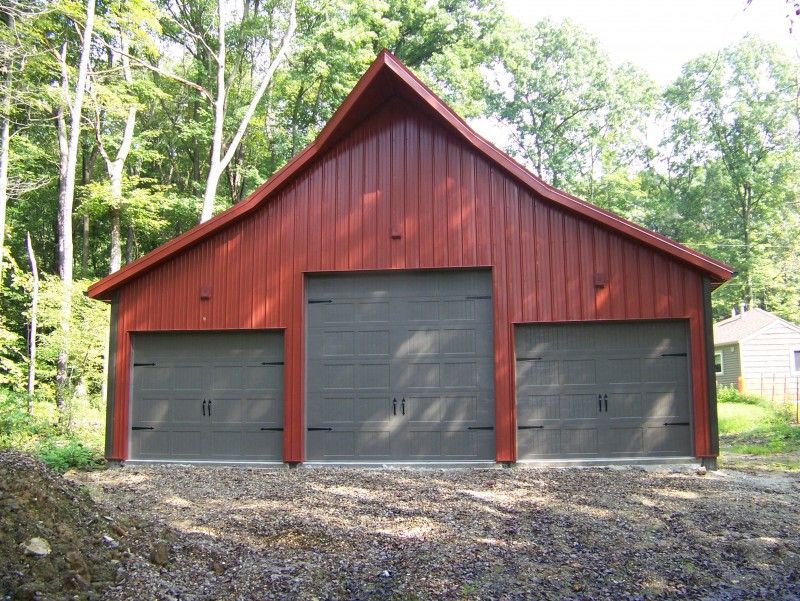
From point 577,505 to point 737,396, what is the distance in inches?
753

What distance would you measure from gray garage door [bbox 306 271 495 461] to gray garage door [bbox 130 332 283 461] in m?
0.70

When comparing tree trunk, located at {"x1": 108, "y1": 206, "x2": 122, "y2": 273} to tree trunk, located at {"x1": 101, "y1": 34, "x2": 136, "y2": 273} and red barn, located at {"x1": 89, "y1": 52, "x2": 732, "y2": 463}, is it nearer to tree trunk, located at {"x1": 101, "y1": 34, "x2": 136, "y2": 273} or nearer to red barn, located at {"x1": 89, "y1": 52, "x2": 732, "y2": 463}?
tree trunk, located at {"x1": 101, "y1": 34, "x2": 136, "y2": 273}

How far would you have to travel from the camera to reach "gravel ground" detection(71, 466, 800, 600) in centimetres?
434

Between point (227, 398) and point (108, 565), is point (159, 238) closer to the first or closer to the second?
point (227, 398)

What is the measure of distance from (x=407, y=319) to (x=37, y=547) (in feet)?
21.1

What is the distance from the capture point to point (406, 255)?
9.68 meters

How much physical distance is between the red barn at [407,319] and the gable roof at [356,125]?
3cm

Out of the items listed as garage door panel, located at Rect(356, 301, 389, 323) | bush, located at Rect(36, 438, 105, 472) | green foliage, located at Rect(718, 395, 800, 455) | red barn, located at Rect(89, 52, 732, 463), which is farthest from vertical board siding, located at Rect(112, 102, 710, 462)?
green foliage, located at Rect(718, 395, 800, 455)

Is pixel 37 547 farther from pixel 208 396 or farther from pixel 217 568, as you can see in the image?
pixel 208 396

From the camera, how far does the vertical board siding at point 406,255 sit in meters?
9.30

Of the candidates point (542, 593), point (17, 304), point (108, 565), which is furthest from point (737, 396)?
point (17, 304)

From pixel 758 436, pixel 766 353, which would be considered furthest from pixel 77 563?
pixel 766 353

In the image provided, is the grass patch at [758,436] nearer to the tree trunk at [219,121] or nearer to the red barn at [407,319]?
the red barn at [407,319]

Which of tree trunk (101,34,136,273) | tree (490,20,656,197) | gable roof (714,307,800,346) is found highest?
tree (490,20,656,197)
